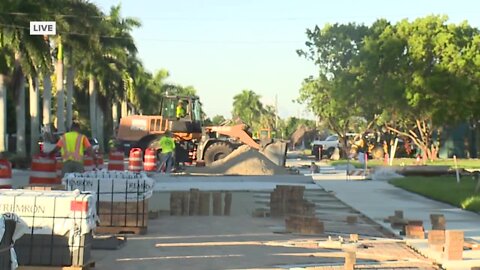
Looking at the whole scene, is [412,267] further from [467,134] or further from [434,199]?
[467,134]

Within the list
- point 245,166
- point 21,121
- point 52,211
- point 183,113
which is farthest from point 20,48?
point 52,211

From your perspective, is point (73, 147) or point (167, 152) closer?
point (73, 147)

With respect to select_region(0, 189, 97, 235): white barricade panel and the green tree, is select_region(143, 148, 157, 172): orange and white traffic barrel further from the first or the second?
the green tree

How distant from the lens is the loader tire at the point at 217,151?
113 feet

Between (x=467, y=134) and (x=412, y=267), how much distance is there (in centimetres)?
5522

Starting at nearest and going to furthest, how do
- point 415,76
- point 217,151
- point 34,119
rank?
point 217,151
point 34,119
point 415,76

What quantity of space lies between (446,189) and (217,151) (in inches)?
536

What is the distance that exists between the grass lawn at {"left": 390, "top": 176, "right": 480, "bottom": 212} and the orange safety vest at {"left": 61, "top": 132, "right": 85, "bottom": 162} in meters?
8.63

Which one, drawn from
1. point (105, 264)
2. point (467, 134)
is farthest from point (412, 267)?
point (467, 134)

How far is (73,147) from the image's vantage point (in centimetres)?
1493

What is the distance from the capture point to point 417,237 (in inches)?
508

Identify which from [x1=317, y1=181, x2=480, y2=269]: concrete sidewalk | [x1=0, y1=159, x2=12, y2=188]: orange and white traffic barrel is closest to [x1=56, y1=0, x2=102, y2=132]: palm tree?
[x1=317, y1=181, x2=480, y2=269]: concrete sidewalk

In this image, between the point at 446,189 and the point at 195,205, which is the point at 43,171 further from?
the point at 446,189

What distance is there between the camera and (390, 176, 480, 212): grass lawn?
18.7 m
